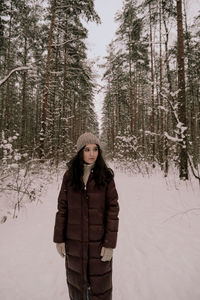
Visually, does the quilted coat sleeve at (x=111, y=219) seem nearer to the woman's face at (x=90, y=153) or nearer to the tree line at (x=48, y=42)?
the woman's face at (x=90, y=153)

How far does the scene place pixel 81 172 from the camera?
5.46 feet

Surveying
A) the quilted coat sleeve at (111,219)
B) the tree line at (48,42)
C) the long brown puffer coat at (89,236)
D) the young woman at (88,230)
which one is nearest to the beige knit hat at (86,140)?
the young woman at (88,230)

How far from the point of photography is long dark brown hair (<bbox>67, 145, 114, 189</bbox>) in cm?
159

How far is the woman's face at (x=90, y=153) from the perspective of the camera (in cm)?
167

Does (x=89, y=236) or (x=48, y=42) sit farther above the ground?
(x=48, y=42)

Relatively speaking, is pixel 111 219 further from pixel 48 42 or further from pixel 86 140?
pixel 48 42

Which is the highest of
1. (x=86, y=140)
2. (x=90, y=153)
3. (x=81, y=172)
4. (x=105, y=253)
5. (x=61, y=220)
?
(x=86, y=140)

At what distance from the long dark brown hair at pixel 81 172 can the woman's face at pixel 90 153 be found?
7 centimetres

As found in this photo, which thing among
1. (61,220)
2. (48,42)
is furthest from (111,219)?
(48,42)

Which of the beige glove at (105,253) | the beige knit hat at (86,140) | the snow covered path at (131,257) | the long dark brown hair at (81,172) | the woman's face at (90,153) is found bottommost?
the snow covered path at (131,257)

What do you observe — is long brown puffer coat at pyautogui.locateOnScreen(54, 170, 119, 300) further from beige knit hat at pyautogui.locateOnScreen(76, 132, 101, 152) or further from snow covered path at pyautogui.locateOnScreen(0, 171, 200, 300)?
snow covered path at pyautogui.locateOnScreen(0, 171, 200, 300)

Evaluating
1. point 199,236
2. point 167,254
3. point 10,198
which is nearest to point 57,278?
point 167,254

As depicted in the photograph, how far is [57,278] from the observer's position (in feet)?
7.46

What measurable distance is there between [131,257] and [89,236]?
5.28 ft
